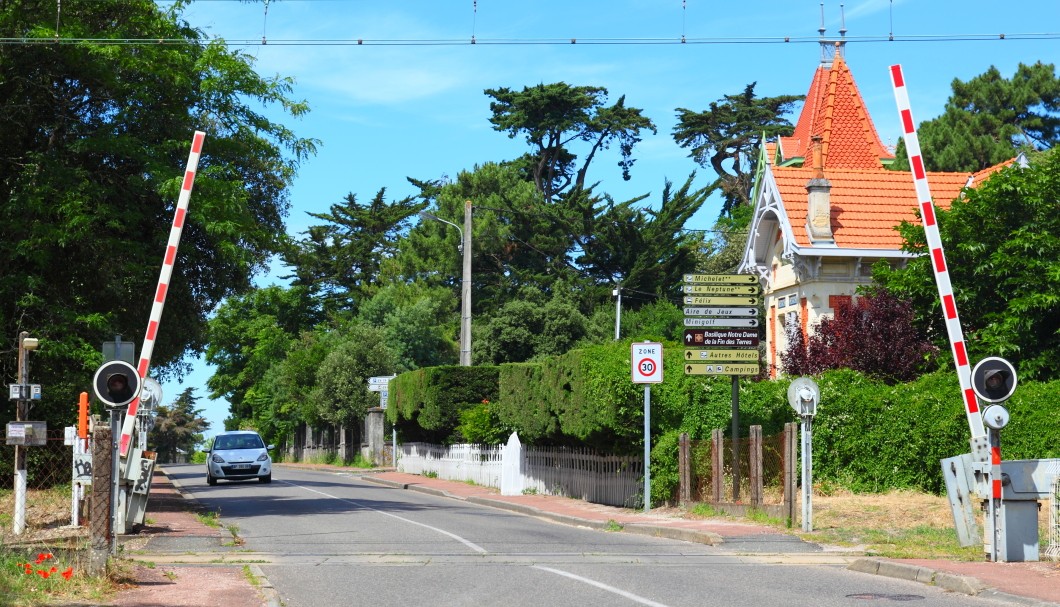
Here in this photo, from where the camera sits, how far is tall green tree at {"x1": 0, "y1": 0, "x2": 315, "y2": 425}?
863 inches

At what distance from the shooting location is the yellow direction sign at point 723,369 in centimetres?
2191

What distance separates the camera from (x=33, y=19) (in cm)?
2250

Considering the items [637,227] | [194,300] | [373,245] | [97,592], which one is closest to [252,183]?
[194,300]

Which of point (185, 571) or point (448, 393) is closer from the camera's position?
point (185, 571)

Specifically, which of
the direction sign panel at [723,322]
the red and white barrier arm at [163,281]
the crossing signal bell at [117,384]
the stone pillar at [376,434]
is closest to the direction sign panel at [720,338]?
the direction sign panel at [723,322]

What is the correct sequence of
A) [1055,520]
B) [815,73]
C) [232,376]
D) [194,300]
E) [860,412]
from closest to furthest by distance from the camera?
[1055,520]
[860,412]
[194,300]
[815,73]
[232,376]

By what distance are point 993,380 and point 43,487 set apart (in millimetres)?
19298

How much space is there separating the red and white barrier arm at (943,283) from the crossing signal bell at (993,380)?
0.41 meters

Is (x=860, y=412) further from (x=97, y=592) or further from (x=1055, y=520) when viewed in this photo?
(x=97, y=592)

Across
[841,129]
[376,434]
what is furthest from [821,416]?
[376,434]

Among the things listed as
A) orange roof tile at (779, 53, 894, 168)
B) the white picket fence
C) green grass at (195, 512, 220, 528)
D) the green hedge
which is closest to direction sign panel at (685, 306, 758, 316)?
the white picket fence

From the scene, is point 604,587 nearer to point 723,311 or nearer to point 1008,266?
point 723,311

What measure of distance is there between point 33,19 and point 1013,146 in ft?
152

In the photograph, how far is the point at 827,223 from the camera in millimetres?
33500
